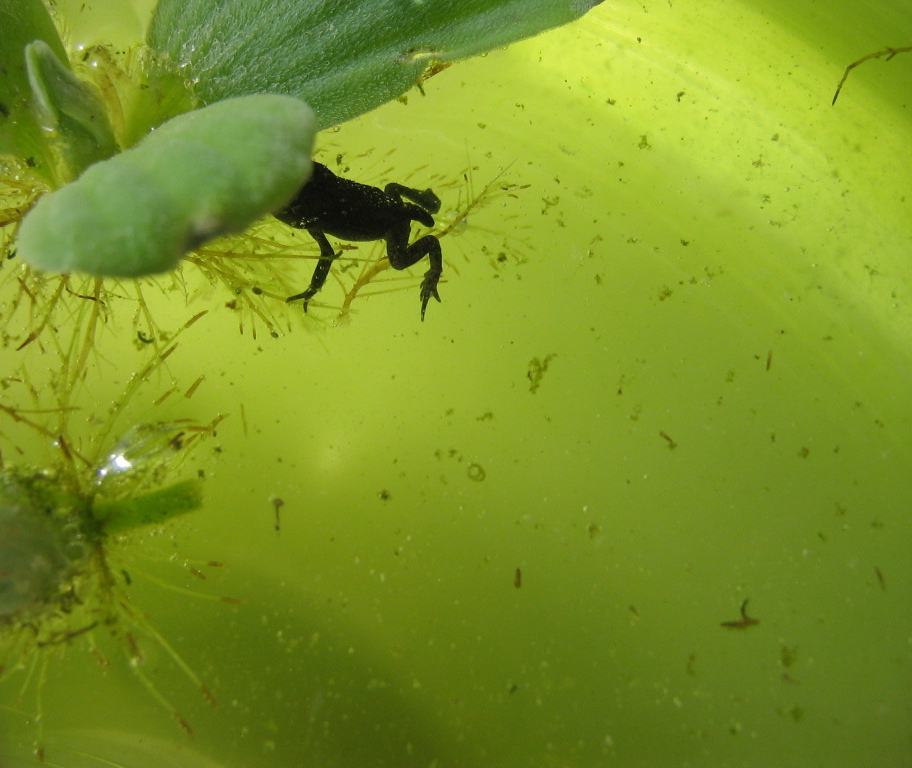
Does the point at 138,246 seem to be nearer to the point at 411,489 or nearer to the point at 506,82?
the point at 411,489

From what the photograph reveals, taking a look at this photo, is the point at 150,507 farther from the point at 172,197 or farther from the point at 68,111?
the point at 172,197

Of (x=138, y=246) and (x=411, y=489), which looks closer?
(x=138, y=246)

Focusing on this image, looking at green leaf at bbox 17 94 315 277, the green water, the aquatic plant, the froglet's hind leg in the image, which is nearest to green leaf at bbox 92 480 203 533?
the green water

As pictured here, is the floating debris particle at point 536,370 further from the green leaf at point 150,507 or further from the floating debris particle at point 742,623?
the green leaf at point 150,507

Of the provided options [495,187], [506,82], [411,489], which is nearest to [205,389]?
[411,489]

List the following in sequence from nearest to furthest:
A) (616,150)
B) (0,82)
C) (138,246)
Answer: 1. (138,246)
2. (0,82)
3. (616,150)

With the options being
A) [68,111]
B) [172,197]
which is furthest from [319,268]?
[172,197]
